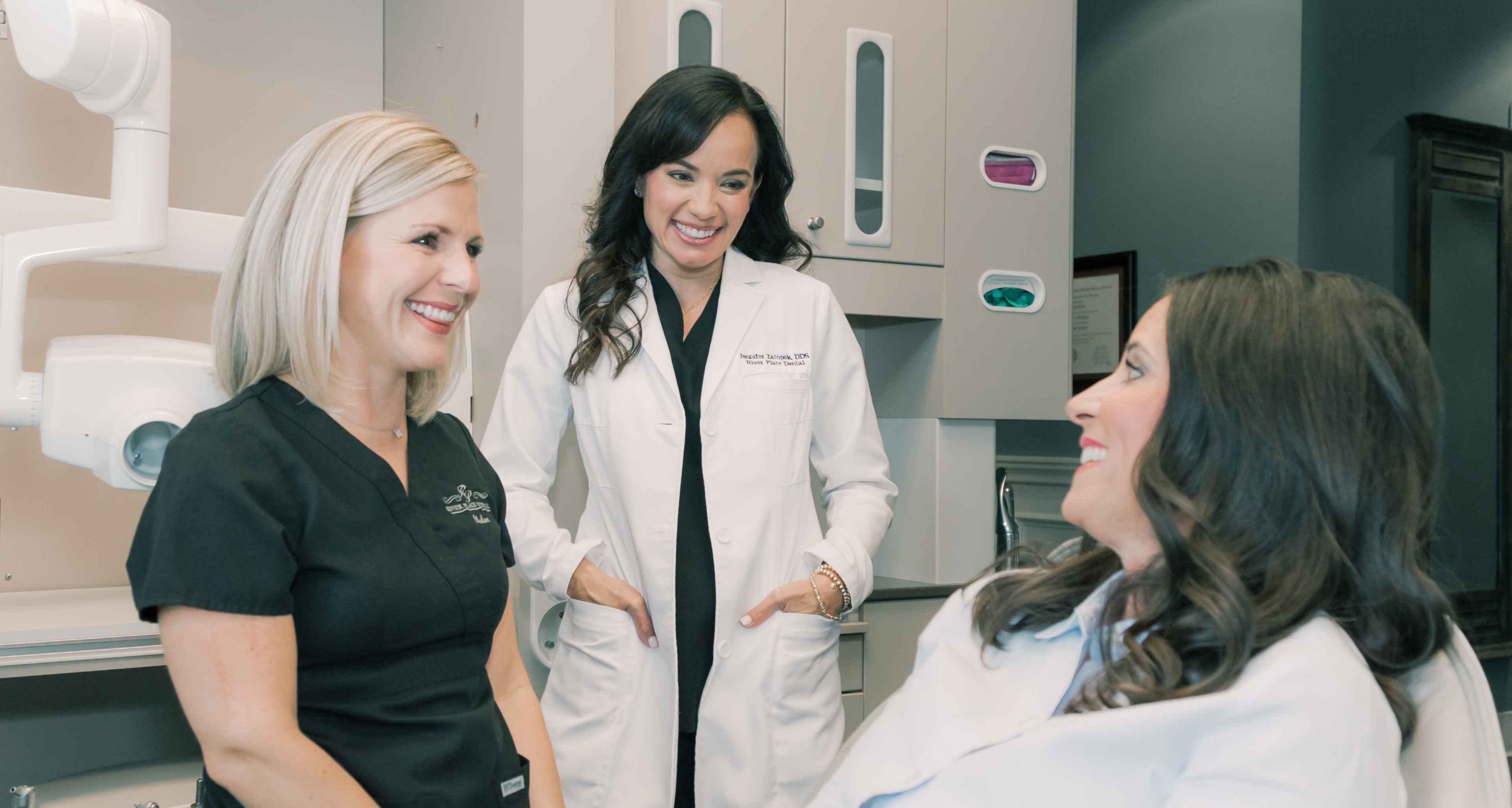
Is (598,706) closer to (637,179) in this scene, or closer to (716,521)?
(716,521)

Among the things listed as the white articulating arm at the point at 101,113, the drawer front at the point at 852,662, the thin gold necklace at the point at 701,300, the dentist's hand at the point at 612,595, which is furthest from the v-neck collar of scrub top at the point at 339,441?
the drawer front at the point at 852,662

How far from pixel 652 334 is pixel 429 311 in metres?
0.63

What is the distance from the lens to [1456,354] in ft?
10.9

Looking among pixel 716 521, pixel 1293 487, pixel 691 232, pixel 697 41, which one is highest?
pixel 697 41

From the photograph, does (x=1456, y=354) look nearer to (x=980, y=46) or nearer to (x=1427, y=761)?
(x=980, y=46)

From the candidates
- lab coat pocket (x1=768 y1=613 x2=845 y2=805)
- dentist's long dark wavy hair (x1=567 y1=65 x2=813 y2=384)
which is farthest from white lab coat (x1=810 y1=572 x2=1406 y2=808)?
dentist's long dark wavy hair (x1=567 y1=65 x2=813 y2=384)

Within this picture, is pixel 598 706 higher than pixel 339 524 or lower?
lower

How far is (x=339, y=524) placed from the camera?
39.8 inches

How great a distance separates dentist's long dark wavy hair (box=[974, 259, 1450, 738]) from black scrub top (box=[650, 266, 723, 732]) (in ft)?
2.61

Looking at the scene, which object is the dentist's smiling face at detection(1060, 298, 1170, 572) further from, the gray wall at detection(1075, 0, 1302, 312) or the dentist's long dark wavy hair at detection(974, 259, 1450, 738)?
the gray wall at detection(1075, 0, 1302, 312)

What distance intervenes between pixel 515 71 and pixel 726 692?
1.11 m

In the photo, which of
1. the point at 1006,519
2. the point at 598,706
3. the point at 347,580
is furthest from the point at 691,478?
the point at 1006,519

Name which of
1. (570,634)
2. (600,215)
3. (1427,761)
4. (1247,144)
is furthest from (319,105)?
(1247,144)

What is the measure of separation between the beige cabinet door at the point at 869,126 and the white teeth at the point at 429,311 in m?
1.27
